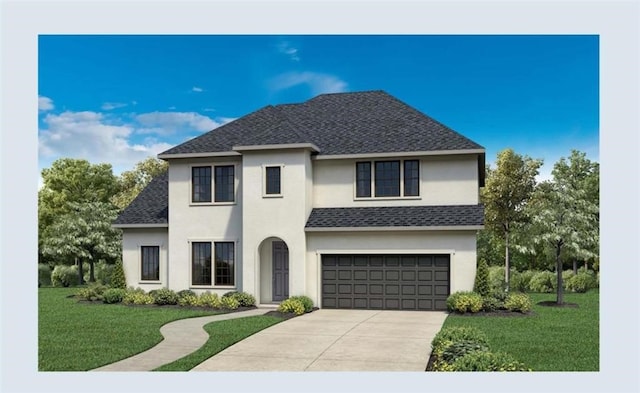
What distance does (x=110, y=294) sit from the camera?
24344 millimetres

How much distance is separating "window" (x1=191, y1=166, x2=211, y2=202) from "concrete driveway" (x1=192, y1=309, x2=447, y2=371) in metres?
7.48

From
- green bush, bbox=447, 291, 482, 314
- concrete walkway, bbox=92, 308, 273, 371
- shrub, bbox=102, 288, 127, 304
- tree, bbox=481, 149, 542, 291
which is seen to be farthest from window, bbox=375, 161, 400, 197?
tree, bbox=481, 149, 542, 291

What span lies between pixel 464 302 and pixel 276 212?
25.1 feet

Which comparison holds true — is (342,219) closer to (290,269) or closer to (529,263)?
(290,269)

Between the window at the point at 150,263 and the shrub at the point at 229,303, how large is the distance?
15.2ft

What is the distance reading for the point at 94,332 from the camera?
55.1 feet

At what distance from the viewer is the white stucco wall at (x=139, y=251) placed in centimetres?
2559

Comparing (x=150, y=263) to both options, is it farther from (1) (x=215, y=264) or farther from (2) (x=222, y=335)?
(2) (x=222, y=335)

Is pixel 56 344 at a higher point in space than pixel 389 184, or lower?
lower

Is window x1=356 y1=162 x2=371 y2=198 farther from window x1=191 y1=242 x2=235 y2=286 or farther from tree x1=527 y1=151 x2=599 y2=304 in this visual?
tree x1=527 y1=151 x2=599 y2=304

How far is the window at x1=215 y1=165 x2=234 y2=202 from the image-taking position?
24.3 meters

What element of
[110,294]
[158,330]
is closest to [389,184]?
[158,330]

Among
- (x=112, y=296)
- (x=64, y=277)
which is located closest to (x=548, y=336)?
(x=112, y=296)

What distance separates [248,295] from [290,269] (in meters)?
1.93
